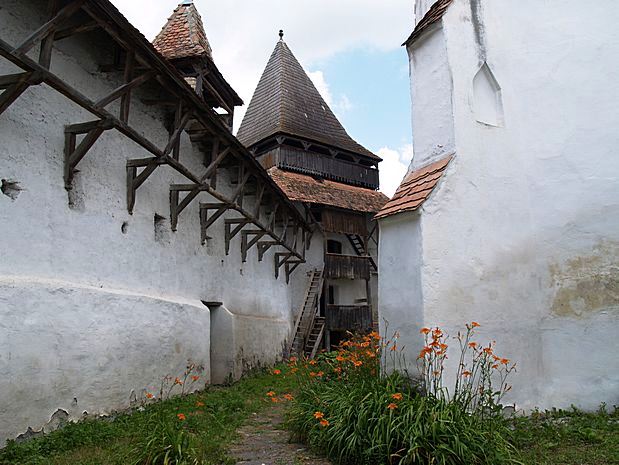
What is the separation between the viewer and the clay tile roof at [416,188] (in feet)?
19.0

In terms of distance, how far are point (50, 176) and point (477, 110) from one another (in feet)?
17.3

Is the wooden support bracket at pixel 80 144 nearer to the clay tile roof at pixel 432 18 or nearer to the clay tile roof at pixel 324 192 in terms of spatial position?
the clay tile roof at pixel 432 18

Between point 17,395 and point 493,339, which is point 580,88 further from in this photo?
point 17,395

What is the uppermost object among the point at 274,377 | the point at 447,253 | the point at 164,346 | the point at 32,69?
the point at 32,69

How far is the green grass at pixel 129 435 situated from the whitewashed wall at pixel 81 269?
14.6 inches

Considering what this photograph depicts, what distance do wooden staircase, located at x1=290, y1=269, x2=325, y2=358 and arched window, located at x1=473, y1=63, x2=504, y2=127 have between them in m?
11.2

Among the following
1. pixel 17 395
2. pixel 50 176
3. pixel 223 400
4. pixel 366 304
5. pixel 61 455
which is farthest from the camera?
pixel 366 304

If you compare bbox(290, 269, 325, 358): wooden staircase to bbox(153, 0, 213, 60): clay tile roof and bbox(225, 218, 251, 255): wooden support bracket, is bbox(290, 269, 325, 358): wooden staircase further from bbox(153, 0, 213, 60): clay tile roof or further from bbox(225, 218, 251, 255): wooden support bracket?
bbox(153, 0, 213, 60): clay tile roof

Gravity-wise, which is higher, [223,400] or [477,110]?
[477,110]

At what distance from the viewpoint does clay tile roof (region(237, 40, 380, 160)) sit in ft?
68.9

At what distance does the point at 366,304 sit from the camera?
19812 millimetres

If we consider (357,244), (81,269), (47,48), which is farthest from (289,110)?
(47,48)

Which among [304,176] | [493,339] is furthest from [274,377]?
[304,176]

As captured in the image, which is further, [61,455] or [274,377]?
[274,377]
